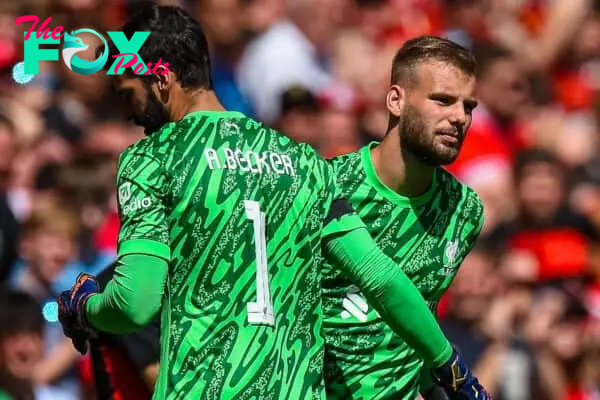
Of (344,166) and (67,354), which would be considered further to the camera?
(67,354)

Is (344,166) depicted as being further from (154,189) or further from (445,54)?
(154,189)

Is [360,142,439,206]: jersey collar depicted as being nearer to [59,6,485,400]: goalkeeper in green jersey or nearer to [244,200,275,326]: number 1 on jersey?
[59,6,485,400]: goalkeeper in green jersey

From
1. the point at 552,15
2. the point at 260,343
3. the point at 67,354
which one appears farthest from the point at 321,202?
the point at 552,15

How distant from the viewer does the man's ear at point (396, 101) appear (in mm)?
6333

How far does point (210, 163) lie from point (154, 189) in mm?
223

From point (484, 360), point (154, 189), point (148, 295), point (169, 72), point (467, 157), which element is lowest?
point (484, 360)

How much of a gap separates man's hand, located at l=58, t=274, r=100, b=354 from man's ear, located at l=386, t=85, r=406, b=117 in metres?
1.43

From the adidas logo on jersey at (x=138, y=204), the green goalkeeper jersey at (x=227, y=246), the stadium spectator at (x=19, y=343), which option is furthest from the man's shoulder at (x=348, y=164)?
the stadium spectator at (x=19, y=343)

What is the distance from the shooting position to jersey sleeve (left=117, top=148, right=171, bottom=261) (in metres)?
5.21

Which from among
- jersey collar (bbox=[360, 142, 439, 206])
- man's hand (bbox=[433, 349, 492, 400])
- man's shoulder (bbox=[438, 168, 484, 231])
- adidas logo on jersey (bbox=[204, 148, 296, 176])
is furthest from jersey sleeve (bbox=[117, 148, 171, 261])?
man's shoulder (bbox=[438, 168, 484, 231])

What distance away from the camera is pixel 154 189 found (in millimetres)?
5250

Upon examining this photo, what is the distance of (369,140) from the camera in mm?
11539

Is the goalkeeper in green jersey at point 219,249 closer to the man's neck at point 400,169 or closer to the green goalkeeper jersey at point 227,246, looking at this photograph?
the green goalkeeper jersey at point 227,246

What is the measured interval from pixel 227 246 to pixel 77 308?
2.02 ft
